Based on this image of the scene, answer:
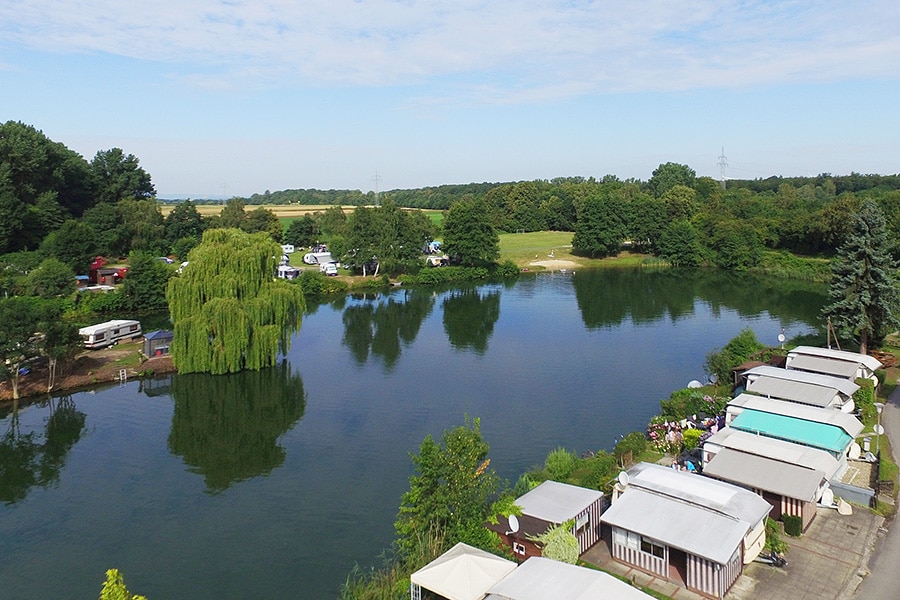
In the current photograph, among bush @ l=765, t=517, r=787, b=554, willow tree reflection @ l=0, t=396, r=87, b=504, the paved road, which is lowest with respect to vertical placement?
willow tree reflection @ l=0, t=396, r=87, b=504

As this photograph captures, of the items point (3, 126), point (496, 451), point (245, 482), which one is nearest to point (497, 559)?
point (496, 451)

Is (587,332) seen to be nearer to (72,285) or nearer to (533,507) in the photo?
(533,507)

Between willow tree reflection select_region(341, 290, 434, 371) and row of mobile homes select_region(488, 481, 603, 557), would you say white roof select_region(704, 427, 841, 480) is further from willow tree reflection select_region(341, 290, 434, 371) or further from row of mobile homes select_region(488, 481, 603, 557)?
willow tree reflection select_region(341, 290, 434, 371)

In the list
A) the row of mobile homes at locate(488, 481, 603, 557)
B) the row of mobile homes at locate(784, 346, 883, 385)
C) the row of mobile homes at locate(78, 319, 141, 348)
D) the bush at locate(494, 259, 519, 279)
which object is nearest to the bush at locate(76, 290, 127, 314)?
the row of mobile homes at locate(78, 319, 141, 348)

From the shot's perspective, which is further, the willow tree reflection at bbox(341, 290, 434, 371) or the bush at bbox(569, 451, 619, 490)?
the willow tree reflection at bbox(341, 290, 434, 371)

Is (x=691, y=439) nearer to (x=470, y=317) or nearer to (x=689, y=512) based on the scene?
(x=689, y=512)

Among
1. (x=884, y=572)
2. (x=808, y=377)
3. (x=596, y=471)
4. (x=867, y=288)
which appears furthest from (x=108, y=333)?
(x=867, y=288)

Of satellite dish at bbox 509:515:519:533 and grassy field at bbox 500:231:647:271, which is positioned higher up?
grassy field at bbox 500:231:647:271
